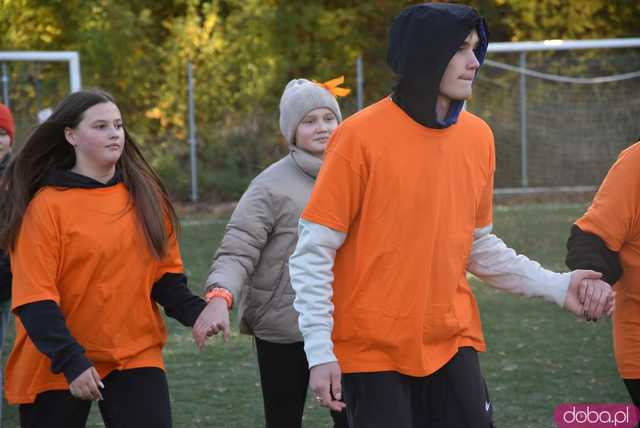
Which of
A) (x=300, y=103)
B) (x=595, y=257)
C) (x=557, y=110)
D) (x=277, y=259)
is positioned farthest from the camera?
(x=557, y=110)

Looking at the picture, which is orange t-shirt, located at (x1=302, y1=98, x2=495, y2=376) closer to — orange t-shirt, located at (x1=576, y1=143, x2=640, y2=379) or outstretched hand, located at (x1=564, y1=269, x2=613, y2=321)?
outstretched hand, located at (x1=564, y1=269, x2=613, y2=321)

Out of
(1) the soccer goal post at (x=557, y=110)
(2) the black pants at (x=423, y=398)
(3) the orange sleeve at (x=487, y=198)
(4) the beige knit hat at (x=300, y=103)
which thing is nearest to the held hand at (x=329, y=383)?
(2) the black pants at (x=423, y=398)

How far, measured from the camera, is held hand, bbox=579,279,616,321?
158 inches

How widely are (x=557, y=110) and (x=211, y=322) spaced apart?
52.8ft

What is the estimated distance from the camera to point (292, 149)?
489cm

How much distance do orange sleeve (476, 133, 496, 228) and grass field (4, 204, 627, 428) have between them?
278 cm

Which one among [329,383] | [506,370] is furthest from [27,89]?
[329,383]

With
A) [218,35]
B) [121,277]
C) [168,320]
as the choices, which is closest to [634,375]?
[121,277]

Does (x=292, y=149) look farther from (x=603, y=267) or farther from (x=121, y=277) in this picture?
(x=603, y=267)

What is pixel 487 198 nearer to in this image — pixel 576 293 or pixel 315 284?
pixel 576 293

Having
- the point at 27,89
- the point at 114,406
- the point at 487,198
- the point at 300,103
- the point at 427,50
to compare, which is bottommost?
the point at 27,89

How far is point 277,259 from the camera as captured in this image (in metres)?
4.74

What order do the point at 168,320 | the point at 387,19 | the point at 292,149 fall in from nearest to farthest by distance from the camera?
the point at 292,149, the point at 168,320, the point at 387,19

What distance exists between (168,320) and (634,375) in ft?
19.4
